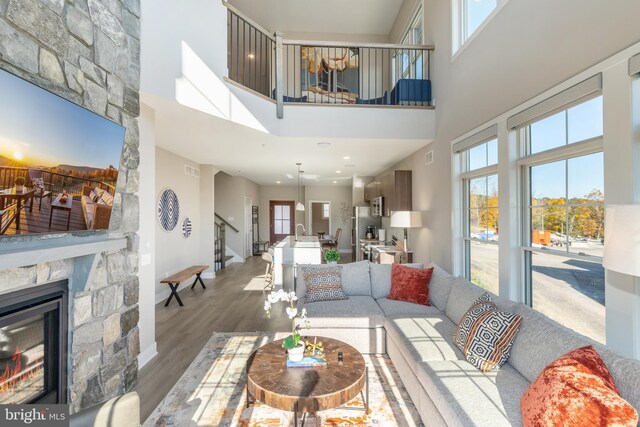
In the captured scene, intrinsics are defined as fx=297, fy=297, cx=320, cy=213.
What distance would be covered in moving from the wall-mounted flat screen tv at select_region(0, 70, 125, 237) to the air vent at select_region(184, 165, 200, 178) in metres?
4.43

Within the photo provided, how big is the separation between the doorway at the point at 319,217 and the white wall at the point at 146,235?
870cm

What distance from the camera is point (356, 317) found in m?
3.27

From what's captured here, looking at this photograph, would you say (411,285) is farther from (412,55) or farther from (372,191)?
(372,191)

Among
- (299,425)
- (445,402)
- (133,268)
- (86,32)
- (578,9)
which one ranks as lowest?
(299,425)

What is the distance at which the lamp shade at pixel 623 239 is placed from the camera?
1.22m

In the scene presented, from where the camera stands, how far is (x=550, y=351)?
1.82 m

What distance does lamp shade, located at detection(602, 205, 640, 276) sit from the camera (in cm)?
122

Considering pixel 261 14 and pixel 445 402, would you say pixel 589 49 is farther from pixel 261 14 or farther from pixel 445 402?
pixel 261 14

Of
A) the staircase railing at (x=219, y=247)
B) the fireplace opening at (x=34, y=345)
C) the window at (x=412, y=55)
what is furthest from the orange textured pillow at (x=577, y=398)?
the staircase railing at (x=219, y=247)

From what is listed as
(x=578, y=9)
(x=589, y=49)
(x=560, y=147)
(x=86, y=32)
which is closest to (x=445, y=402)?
(x=560, y=147)

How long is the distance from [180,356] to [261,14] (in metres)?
7.11

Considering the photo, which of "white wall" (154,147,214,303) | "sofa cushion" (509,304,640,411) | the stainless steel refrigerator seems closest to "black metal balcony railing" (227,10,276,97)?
"white wall" (154,147,214,303)

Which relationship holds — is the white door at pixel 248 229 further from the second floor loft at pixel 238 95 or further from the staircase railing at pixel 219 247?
the second floor loft at pixel 238 95

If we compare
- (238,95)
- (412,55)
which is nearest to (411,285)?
(238,95)
